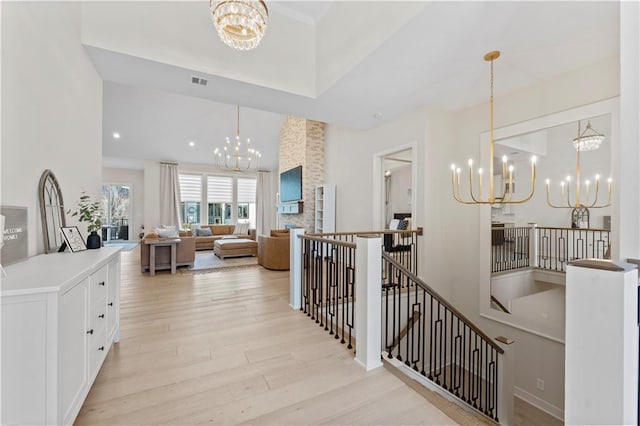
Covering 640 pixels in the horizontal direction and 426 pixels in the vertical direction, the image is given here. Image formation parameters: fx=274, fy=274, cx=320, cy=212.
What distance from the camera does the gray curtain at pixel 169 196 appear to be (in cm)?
963

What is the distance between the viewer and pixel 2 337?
112cm

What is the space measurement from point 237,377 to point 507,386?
325 cm

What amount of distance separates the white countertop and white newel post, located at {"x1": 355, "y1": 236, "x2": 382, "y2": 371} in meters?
1.87

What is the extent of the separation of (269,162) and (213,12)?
Result: 27.7 feet

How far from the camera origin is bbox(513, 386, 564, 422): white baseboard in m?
3.33

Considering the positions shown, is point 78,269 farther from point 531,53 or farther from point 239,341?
point 531,53

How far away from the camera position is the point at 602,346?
2.76 feet

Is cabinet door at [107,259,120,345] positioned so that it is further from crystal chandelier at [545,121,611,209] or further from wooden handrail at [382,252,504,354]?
crystal chandelier at [545,121,611,209]

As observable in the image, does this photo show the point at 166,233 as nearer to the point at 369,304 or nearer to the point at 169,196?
the point at 169,196

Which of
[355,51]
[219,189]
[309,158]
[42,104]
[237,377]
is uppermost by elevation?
[355,51]

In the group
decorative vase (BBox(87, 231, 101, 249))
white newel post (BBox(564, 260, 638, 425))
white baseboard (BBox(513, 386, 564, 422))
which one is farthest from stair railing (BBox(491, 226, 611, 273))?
decorative vase (BBox(87, 231, 101, 249))

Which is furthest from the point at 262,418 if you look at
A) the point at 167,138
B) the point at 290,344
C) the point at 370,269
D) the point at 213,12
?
the point at 167,138

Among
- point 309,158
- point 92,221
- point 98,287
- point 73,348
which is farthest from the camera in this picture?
point 309,158

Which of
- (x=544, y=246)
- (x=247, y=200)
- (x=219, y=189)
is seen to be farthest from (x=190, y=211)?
(x=544, y=246)
